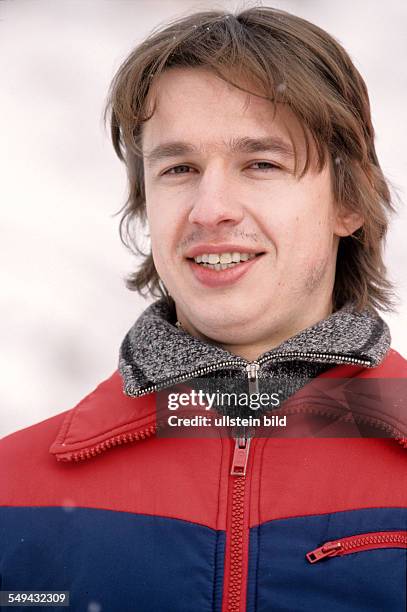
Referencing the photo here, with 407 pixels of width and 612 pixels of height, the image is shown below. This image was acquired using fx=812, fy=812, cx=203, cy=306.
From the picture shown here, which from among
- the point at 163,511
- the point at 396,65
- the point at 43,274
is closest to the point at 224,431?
the point at 163,511

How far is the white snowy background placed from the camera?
395 centimetres

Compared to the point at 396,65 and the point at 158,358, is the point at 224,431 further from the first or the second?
the point at 396,65

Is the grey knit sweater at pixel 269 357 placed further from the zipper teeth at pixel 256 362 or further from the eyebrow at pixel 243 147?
the eyebrow at pixel 243 147

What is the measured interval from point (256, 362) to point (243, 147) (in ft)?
1.78

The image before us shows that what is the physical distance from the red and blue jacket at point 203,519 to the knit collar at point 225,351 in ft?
0.21

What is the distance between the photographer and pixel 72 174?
460 centimetres

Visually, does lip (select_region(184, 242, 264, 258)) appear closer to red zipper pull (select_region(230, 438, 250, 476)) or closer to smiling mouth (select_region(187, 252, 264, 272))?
smiling mouth (select_region(187, 252, 264, 272))

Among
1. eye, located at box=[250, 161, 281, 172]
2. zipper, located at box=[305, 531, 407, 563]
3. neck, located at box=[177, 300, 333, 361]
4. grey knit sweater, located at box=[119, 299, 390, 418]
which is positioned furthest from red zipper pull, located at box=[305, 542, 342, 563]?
eye, located at box=[250, 161, 281, 172]

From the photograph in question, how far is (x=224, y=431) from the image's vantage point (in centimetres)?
196

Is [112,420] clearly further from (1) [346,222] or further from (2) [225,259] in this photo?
(1) [346,222]

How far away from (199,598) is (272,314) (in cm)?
73

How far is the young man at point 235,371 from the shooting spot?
70.3 inches

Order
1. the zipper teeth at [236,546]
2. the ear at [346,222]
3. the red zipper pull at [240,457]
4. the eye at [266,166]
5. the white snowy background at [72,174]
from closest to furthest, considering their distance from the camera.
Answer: the zipper teeth at [236,546], the red zipper pull at [240,457], the eye at [266,166], the ear at [346,222], the white snowy background at [72,174]

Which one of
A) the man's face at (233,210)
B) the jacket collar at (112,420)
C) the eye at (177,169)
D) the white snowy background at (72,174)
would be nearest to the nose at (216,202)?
the man's face at (233,210)
